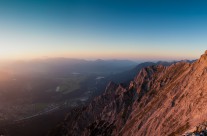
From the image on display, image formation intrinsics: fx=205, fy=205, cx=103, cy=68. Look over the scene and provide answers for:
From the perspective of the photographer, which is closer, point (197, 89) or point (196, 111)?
point (196, 111)

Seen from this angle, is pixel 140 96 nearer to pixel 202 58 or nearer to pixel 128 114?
pixel 128 114

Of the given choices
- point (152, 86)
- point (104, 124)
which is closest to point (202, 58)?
point (152, 86)

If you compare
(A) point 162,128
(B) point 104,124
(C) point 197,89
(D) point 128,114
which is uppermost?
(C) point 197,89

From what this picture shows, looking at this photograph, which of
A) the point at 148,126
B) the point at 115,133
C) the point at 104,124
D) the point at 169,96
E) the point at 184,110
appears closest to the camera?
the point at 184,110

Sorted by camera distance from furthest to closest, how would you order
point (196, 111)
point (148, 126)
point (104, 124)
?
point (104, 124) < point (148, 126) < point (196, 111)

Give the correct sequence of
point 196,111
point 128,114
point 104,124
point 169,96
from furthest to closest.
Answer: point 104,124 → point 128,114 → point 169,96 → point 196,111

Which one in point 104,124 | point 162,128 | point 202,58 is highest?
point 202,58

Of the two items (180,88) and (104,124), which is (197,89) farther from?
(104,124)

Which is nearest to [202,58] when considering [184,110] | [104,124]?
[184,110]

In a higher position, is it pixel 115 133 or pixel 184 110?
pixel 184 110
